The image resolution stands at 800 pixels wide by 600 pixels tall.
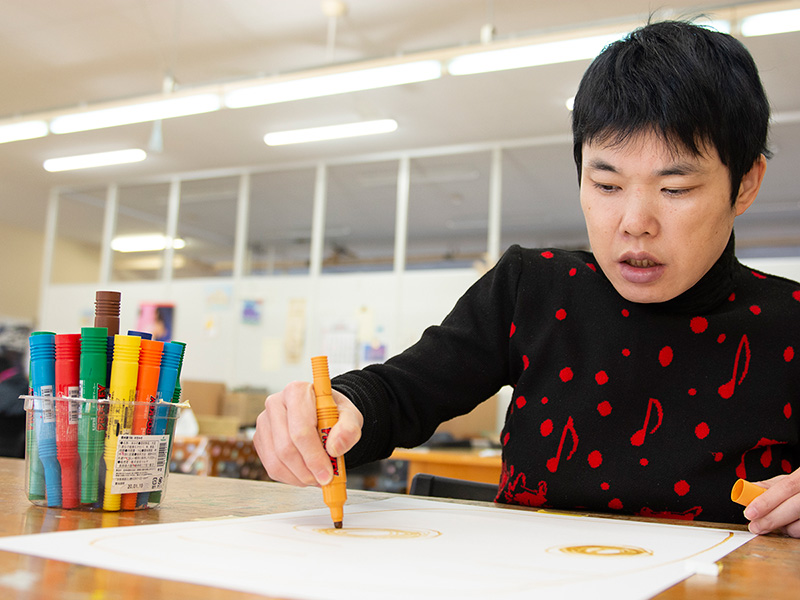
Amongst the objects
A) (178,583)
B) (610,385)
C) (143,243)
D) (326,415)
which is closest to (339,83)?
(610,385)

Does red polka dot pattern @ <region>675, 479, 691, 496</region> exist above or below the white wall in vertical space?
below

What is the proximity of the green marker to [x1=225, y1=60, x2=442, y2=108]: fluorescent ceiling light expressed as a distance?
3118 millimetres

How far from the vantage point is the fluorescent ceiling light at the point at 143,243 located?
6.96 meters

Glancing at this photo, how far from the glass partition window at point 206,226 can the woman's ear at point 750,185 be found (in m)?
6.05

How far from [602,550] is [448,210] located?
6347mm

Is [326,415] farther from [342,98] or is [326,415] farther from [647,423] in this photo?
[342,98]

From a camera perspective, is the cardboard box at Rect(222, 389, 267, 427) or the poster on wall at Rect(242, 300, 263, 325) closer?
the cardboard box at Rect(222, 389, 267, 427)

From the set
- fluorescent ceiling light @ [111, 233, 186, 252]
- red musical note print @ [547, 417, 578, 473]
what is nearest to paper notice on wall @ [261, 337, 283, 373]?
fluorescent ceiling light @ [111, 233, 186, 252]

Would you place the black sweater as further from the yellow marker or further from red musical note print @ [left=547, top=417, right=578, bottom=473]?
the yellow marker

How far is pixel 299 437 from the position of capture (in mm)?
696

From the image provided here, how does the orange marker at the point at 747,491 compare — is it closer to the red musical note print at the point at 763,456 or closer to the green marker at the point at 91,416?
the red musical note print at the point at 763,456

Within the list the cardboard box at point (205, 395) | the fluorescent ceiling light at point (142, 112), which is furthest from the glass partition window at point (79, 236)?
the fluorescent ceiling light at point (142, 112)

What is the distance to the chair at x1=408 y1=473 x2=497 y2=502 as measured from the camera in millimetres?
1114

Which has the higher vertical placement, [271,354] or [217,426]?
[271,354]
